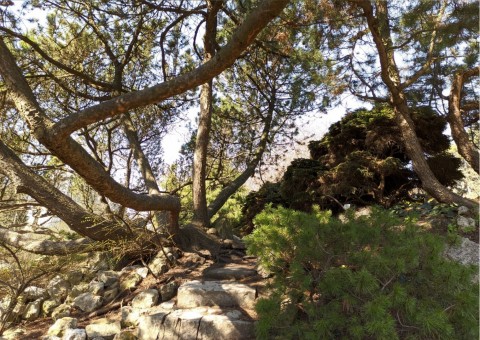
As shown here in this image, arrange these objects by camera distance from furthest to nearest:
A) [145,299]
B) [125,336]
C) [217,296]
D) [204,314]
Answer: [145,299], [217,296], [204,314], [125,336]

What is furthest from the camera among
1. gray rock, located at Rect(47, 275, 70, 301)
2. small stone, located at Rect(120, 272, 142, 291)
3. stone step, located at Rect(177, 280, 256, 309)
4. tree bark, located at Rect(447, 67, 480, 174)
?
tree bark, located at Rect(447, 67, 480, 174)

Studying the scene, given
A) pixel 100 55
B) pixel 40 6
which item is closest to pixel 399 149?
pixel 100 55

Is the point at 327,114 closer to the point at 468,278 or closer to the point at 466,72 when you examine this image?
the point at 466,72

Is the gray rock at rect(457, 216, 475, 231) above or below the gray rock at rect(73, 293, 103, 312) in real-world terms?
below

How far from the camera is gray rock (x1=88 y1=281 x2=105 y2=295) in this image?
431 centimetres

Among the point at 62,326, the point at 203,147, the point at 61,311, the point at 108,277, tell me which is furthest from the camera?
the point at 203,147

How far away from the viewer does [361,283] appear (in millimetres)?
2424

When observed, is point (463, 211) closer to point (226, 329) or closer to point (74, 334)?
point (226, 329)

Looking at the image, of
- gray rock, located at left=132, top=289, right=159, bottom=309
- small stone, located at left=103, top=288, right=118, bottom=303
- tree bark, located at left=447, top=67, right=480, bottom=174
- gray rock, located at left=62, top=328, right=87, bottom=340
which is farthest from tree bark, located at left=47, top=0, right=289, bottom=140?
tree bark, located at left=447, top=67, right=480, bottom=174

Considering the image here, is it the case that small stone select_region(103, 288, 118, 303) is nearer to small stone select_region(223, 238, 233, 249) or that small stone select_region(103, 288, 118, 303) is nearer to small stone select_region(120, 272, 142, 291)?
small stone select_region(120, 272, 142, 291)

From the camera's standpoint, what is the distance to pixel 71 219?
400 centimetres

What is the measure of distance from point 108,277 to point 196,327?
177 centimetres

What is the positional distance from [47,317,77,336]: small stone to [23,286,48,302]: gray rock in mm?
939

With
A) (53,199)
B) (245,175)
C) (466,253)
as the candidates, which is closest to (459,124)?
(466,253)
